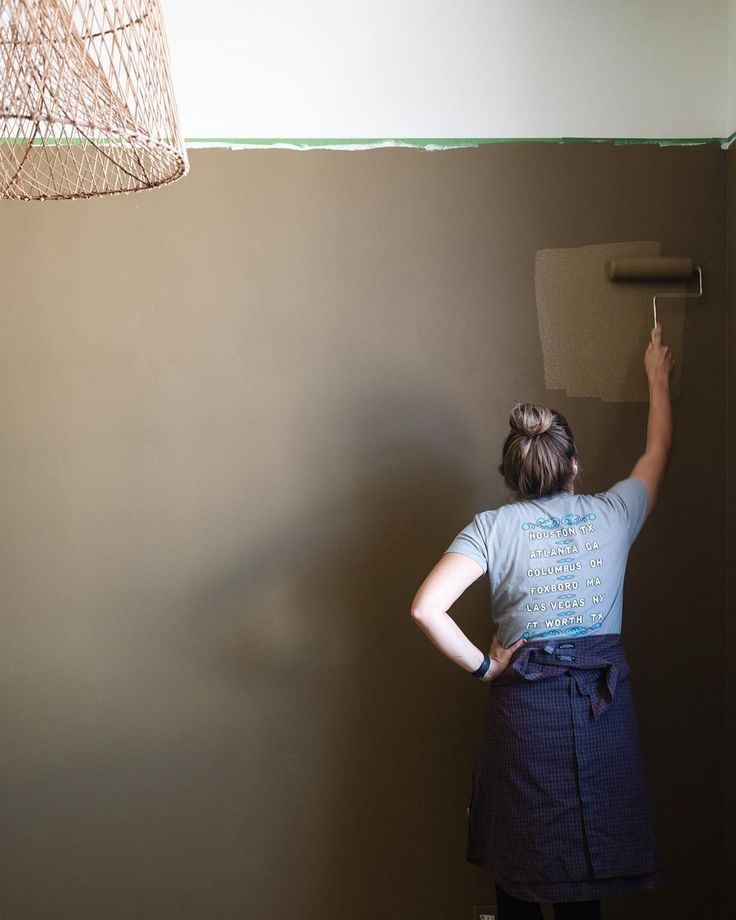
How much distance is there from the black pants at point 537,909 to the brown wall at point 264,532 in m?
0.37

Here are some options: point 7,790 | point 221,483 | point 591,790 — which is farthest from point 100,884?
point 591,790

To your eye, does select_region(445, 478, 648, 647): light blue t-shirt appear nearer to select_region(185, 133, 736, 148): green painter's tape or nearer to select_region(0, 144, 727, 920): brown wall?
select_region(0, 144, 727, 920): brown wall

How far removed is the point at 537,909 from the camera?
→ 173 centimetres

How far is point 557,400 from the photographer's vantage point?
212 centimetres

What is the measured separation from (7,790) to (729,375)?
2.00 meters

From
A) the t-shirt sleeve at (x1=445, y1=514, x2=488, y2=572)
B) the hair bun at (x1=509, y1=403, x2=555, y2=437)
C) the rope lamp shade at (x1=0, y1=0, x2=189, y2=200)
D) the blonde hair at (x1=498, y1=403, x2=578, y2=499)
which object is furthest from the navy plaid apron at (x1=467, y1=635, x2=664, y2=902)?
the rope lamp shade at (x1=0, y1=0, x2=189, y2=200)

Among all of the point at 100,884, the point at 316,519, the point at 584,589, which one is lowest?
the point at 100,884

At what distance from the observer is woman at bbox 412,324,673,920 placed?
163cm

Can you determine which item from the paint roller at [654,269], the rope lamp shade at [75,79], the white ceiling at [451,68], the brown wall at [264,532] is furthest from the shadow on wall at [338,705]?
the rope lamp shade at [75,79]

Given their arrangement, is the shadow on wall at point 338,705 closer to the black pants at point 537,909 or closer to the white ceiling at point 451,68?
the black pants at point 537,909

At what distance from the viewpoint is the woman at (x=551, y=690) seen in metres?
1.63

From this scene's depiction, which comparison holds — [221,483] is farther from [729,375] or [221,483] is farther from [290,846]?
[729,375]

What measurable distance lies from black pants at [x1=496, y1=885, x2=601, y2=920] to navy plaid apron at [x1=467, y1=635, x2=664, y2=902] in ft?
0.24

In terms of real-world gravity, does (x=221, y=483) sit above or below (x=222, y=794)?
above
